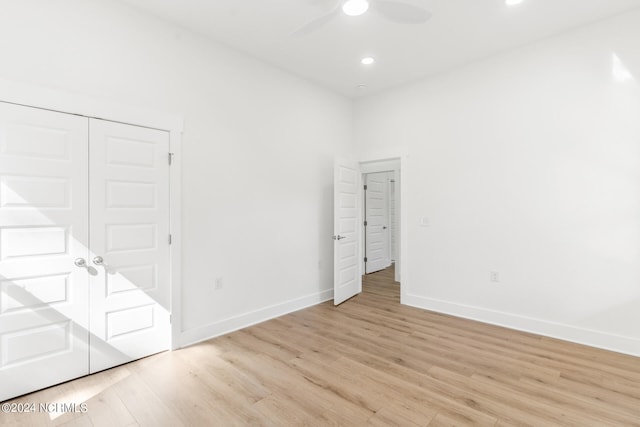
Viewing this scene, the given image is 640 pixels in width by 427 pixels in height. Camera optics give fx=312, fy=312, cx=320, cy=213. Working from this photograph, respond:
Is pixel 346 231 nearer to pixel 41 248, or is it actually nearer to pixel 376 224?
pixel 376 224

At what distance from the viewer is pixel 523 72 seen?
357 cm

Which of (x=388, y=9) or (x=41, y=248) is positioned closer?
(x=388, y=9)

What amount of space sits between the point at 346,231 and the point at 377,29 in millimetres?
2667

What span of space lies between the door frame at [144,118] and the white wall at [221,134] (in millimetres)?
66

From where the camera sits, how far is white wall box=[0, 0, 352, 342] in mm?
2502

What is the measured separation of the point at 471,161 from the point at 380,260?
367 cm

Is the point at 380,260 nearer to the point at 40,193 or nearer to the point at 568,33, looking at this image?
the point at 568,33

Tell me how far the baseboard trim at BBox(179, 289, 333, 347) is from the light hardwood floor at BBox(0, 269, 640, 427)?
12 cm

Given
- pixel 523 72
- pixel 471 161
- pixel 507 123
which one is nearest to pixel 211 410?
pixel 471 161

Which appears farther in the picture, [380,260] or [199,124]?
[380,260]

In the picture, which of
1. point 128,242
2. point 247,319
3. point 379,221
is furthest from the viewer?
point 379,221

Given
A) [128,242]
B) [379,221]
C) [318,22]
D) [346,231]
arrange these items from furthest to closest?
1. [379,221]
2. [346,231]
3. [128,242]
4. [318,22]

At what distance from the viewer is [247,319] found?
3.71 metres

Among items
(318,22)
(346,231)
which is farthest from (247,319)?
(318,22)
